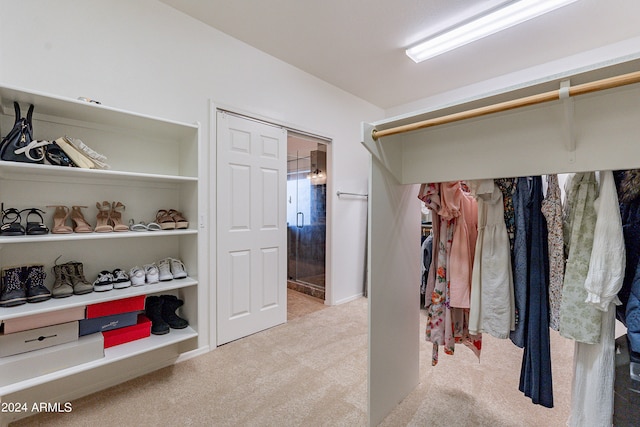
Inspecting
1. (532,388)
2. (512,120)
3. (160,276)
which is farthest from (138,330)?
(512,120)

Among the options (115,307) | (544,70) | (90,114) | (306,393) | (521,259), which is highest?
(544,70)

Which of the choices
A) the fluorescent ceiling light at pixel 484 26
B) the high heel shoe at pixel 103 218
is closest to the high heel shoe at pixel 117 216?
the high heel shoe at pixel 103 218

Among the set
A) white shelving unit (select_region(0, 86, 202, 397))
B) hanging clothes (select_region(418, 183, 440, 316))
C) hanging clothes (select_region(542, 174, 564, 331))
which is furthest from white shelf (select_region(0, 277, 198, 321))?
hanging clothes (select_region(542, 174, 564, 331))

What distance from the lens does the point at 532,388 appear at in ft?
3.73

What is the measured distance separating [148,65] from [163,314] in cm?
176

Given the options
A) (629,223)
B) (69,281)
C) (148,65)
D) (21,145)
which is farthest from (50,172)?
(629,223)

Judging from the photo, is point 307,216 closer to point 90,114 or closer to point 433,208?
point 433,208

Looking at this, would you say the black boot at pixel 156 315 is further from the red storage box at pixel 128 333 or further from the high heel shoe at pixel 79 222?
the high heel shoe at pixel 79 222

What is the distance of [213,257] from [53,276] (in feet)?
3.14

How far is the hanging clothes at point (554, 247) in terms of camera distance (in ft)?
3.67

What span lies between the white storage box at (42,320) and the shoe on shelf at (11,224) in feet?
1.38

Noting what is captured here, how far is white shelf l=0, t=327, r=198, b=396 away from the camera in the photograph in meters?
1.29

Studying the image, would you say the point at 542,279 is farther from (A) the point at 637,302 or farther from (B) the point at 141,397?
(B) the point at 141,397

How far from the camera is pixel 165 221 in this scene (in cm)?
188
